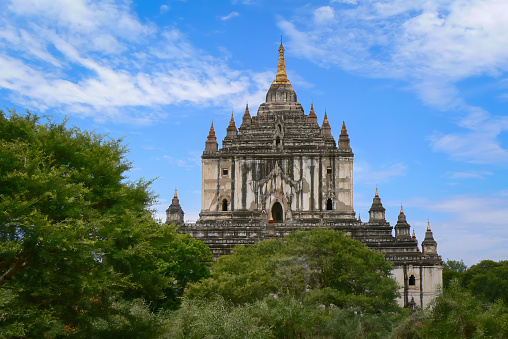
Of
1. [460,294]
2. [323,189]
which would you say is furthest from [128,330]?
[323,189]

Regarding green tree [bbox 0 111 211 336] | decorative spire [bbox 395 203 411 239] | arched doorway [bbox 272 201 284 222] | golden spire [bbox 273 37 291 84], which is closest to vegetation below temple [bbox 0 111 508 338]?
green tree [bbox 0 111 211 336]

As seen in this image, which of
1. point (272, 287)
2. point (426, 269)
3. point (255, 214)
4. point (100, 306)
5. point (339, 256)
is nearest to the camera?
point (100, 306)

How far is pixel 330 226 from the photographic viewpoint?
5578 centimetres

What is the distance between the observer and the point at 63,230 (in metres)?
21.1

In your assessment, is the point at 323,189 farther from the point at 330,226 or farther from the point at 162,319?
the point at 162,319

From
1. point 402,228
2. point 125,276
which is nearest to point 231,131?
point 402,228

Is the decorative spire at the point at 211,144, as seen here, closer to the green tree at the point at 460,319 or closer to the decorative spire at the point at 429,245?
the decorative spire at the point at 429,245

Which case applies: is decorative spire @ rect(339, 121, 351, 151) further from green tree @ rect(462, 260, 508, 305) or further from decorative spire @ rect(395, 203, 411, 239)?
green tree @ rect(462, 260, 508, 305)

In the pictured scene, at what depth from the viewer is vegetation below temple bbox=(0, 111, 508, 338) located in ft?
70.7

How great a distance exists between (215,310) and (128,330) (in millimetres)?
3644

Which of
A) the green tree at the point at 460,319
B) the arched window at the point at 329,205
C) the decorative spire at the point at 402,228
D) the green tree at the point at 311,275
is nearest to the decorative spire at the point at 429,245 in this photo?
the decorative spire at the point at 402,228

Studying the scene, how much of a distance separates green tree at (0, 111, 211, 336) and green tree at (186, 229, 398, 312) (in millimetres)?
5636

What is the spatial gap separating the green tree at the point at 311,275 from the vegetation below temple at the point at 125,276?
8 centimetres

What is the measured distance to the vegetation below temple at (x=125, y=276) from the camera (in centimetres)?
2156
